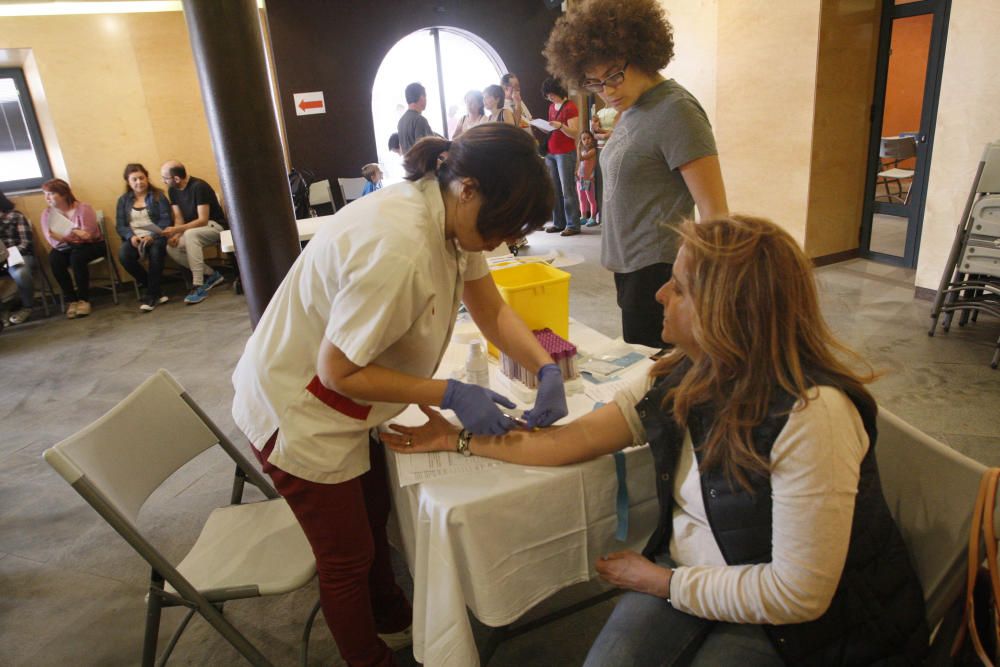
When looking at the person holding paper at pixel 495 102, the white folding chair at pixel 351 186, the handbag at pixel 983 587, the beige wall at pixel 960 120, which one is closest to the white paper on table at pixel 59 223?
the white folding chair at pixel 351 186

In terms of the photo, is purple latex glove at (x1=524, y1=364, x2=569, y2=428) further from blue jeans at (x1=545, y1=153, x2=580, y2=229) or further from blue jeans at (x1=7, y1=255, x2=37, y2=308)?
blue jeans at (x1=7, y1=255, x2=37, y2=308)

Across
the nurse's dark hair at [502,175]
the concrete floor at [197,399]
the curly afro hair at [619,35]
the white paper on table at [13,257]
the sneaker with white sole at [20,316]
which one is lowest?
the concrete floor at [197,399]

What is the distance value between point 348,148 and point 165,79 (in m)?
1.80

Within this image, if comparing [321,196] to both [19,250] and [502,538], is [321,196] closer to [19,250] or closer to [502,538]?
[19,250]

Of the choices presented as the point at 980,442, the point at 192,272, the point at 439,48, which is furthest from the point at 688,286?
the point at 439,48

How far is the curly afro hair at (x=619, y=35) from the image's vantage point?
5.47ft

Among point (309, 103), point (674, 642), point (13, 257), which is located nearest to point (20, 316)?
point (13, 257)

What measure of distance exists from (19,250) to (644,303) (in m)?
5.54

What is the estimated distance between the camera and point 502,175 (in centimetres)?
109

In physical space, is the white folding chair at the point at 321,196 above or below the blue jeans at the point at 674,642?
above

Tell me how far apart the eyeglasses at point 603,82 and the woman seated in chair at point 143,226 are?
4847 millimetres

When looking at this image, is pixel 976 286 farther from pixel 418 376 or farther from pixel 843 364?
pixel 418 376

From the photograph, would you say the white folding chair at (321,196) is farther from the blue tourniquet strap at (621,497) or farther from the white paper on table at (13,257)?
the blue tourniquet strap at (621,497)

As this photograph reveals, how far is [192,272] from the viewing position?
5660mm
